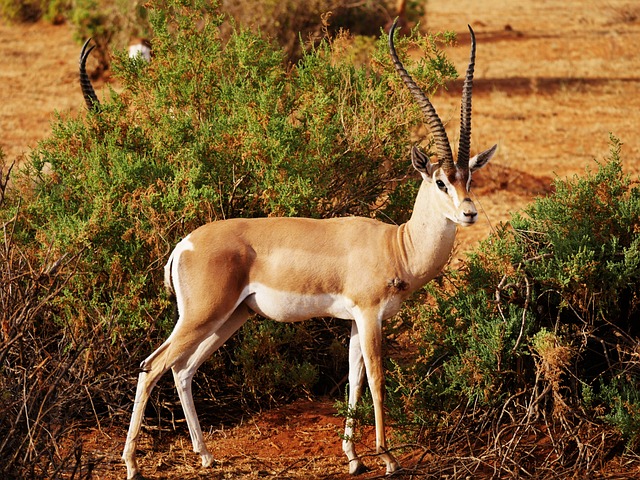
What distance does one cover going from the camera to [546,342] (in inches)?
220

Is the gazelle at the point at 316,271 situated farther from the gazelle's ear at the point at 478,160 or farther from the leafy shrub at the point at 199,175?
the leafy shrub at the point at 199,175

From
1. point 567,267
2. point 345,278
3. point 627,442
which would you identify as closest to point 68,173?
point 345,278

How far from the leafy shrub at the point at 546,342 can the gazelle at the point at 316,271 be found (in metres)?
0.46

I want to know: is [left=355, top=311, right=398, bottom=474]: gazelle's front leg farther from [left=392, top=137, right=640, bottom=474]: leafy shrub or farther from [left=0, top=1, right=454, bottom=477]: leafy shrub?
[left=0, top=1, right=454, bottom=477]: leafy shrub

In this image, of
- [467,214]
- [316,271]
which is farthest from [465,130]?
[316,271]

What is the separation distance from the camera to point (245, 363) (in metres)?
6.64

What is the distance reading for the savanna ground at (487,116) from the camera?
6172mm

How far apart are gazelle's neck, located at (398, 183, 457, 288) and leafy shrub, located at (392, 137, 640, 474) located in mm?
386

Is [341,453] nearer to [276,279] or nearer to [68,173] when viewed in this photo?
[276,279]

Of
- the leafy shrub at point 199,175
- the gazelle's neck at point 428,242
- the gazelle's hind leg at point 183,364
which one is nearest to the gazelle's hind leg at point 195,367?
the gazelle's hind leg at point 183,364

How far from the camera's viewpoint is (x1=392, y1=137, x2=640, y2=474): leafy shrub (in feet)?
18.8

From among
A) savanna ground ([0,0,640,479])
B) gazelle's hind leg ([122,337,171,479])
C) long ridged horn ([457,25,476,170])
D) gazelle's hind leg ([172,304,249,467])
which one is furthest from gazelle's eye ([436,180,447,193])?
gazelle's hind leg ([122,337,171,479])

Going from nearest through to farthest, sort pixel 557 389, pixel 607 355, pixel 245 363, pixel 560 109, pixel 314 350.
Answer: pixel 557 389 < pixel 607 355 < pixel 245 363 < pixel 314 350 < pixel 560 109

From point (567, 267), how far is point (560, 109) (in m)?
12.2
